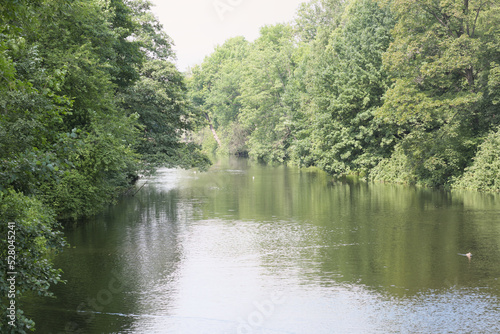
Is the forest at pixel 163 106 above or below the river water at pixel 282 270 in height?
above

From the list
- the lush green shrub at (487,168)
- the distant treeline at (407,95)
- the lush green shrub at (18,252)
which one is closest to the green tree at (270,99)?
the distant treeline at (407,95)

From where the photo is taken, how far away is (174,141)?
32594 millimetres

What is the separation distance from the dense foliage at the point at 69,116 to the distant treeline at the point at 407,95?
5063mm

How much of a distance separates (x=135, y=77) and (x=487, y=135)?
2115 cm

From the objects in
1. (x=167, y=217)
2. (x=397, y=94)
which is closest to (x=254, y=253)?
(x=167, y=217)

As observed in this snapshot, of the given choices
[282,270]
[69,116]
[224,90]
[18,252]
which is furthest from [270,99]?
[18,252]

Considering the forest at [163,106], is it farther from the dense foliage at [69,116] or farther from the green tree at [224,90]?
the green tree at [224,90]

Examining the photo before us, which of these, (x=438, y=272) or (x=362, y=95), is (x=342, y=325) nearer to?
(x=438, y=272)

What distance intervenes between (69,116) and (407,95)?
22791mm

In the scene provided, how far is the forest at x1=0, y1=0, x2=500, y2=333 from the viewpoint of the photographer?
8.73 meters

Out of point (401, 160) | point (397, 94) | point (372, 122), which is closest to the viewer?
point (397, 94)

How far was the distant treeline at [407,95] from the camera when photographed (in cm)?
3281

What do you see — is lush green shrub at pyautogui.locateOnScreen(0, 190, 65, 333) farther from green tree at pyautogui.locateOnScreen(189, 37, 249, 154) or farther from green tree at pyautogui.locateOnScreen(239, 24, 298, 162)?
green tree at pyautogui.locateOnScreen(189, 37, 249, 154)

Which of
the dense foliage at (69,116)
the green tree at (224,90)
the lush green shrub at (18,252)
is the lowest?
the lush green shrub at (18,252)
